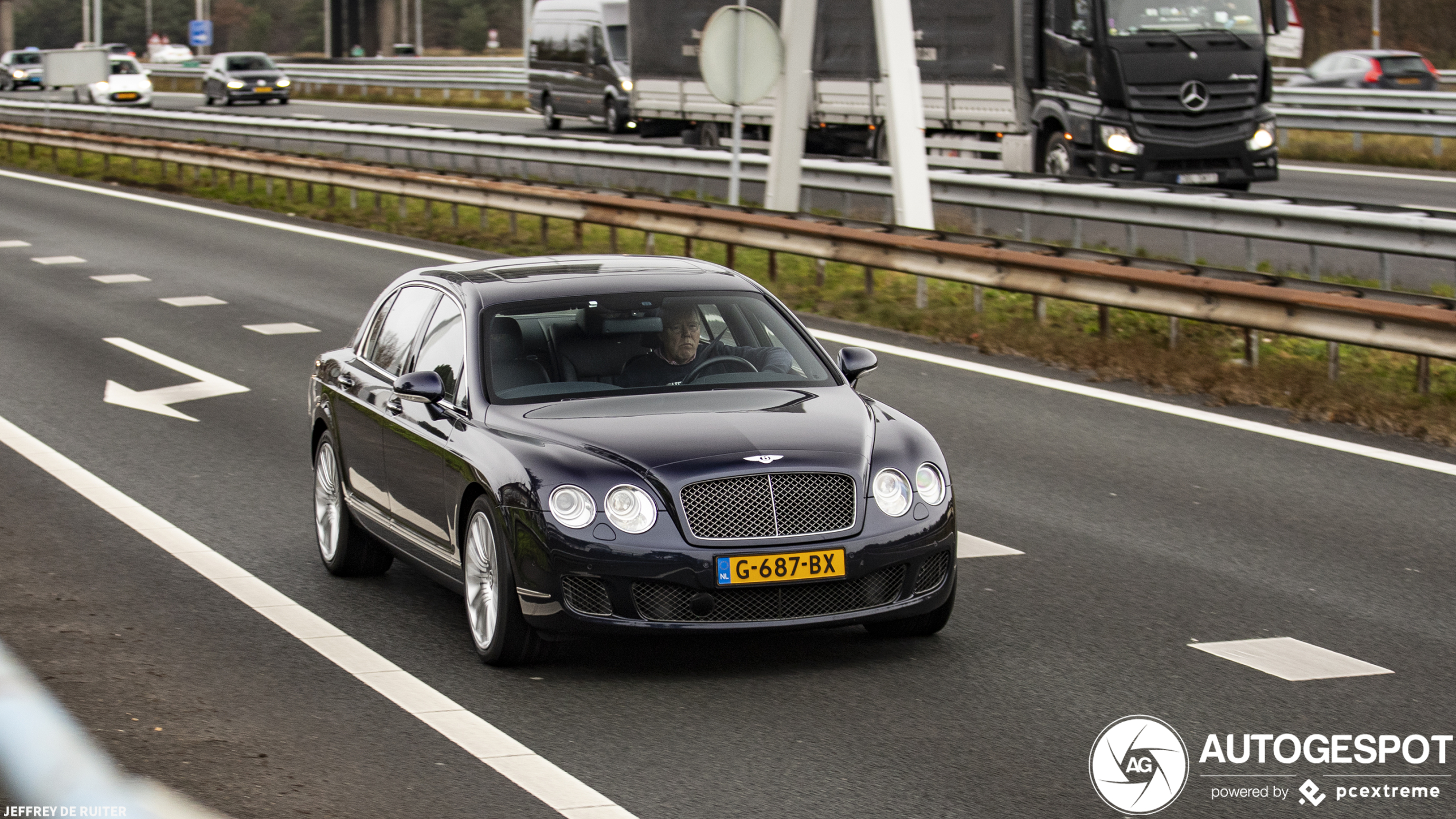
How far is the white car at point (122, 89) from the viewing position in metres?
65.6

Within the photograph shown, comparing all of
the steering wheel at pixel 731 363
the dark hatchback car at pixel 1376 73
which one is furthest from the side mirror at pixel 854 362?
the dark hatchback car at pixel 1376 73

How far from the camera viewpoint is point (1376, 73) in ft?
135

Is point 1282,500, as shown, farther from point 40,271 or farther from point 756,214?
point 40,271

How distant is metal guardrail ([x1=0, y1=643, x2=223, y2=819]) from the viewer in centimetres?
519

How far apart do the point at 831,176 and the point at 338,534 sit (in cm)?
1611

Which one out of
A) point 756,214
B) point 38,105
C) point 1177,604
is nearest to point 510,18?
point 38,105

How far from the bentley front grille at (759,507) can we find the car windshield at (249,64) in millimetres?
60657

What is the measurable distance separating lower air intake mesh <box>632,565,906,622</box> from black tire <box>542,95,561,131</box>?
39.7 m

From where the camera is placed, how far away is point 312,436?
9.30 m

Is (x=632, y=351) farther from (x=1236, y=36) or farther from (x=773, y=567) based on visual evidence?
(x=1236, y=36)

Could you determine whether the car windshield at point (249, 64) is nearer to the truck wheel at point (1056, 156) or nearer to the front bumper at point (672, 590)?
the truck wheel at point (1056, 156)

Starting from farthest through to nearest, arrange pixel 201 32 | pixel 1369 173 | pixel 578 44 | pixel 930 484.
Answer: pixel 201 32 → pixel 578 44 → pixel 1369 173 → pixel 930 484

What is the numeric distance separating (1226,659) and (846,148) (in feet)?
88.1

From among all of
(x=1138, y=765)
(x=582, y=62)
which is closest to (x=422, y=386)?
(x=1138, y=765)
